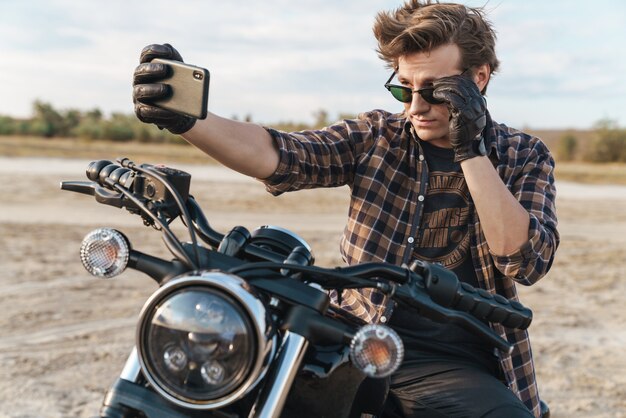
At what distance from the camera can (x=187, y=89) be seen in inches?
58.8

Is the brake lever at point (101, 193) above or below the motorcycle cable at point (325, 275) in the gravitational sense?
above

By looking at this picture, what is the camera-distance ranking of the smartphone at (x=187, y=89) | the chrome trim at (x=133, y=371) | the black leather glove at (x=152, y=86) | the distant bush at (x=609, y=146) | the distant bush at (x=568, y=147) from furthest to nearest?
the distant bush at (x=568, y=147)
the distant bush at (x=609, y=146)
the black leather glove at (x=152, y=86)
the smartphone at (x=187, y=89)
the chrome trim at (x=133, y=371)

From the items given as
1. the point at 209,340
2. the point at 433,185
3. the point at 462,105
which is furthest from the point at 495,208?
the point at 209,340

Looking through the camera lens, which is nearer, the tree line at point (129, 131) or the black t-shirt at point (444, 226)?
the black t-shirt at point (444, 226)

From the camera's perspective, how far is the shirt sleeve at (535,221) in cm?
218

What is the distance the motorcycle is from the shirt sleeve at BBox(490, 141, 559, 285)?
0.77 metres

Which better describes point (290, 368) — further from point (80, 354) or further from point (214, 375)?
point (80, 354)

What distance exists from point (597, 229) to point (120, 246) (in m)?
12.1

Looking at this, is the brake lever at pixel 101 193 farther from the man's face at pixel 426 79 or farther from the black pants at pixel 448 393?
the man's face at pixel 426 79

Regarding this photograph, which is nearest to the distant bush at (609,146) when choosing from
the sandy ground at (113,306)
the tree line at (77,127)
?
the tree line at (77,127)

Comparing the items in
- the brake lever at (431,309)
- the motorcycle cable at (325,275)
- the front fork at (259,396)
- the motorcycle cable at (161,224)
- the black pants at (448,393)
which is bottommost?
the black pants at (448,393)

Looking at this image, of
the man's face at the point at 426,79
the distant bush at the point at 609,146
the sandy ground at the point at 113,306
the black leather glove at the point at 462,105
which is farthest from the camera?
the distant bush at the point at 609,146

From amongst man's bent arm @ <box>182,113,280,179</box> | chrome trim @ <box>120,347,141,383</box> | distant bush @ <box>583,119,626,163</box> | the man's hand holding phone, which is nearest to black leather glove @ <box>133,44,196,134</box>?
the man's hand holding phone

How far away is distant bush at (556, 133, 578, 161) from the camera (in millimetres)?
37125
